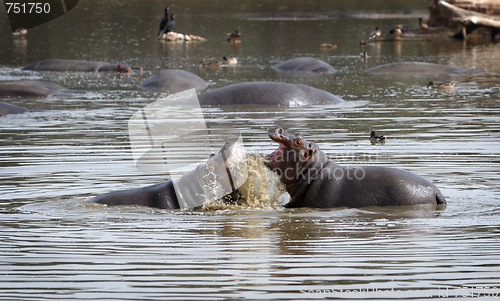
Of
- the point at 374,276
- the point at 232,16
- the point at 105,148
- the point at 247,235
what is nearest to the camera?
the point at 374,276

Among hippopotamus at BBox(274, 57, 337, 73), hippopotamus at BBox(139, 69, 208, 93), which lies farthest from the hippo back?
hippopotamus at BBox(274, 57, 337, 73)

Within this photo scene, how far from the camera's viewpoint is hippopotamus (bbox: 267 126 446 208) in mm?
6652

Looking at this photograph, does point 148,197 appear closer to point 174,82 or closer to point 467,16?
point 174,82

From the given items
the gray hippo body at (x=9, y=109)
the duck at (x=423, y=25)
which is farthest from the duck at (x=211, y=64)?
the duck at (x=423, y=25)

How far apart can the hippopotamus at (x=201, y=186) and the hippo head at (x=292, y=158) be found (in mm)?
291

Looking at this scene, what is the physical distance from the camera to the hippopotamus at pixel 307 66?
2020cm

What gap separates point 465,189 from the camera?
7.27 metres

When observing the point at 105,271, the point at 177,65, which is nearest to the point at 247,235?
the point at 105,271

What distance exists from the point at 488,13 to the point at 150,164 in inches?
1000

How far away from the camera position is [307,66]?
67.6 ft

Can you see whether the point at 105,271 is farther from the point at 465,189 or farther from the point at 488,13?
the point at 488,13

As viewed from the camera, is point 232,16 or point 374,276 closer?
point 374,276

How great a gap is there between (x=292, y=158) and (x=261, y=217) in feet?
1.97

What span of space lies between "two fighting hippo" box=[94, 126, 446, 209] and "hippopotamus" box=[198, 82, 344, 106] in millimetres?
7313
